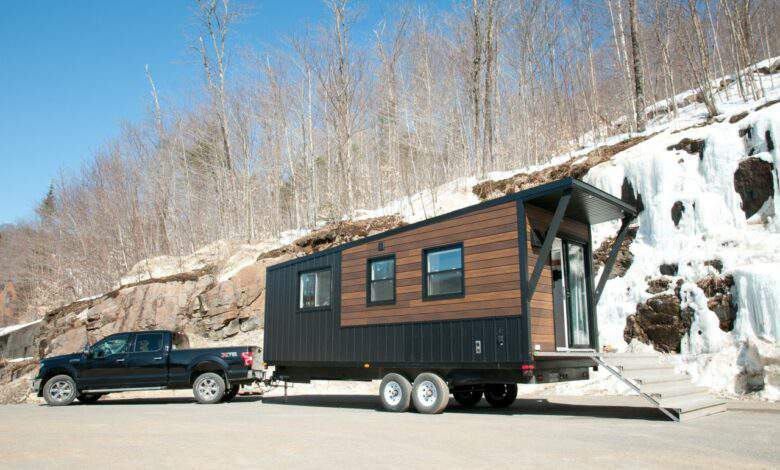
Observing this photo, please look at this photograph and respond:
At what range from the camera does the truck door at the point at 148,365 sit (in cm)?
1211

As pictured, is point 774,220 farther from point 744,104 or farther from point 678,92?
point 678,92

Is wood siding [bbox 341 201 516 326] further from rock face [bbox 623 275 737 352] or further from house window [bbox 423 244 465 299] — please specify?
rock face [bbox 623 275 737 352]

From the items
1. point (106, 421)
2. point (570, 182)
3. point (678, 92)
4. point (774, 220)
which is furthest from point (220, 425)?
point (678, 92)

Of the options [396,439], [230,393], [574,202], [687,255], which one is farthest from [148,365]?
[687,255]

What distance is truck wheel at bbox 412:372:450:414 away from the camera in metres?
8.88

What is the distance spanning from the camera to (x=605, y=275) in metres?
9.94

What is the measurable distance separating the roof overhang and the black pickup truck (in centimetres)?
716

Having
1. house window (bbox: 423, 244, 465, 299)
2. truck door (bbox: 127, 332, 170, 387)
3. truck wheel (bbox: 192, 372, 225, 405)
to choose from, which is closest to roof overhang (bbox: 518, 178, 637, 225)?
house window (bbox: 423, 244, 465, 299)

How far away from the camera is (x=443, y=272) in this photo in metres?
9.45

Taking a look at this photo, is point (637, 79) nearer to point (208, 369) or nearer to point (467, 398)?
point (467, 398)

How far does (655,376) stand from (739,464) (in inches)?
147

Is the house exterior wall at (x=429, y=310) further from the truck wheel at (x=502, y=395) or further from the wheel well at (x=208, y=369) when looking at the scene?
the truck wheel at (x=502, y=395)

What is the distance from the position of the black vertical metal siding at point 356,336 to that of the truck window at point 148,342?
2.33 metres

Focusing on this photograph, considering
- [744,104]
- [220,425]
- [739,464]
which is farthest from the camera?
[744,104]
